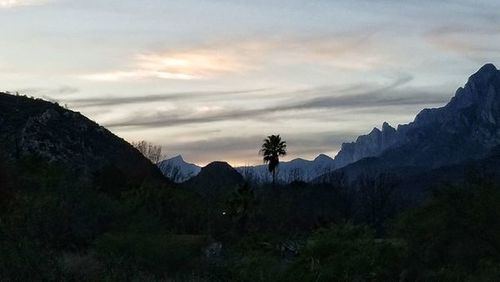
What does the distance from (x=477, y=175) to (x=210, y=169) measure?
322ft

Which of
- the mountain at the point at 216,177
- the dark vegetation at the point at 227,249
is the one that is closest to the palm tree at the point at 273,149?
the mountain at the point at 216,177

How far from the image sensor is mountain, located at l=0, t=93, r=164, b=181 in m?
85.9

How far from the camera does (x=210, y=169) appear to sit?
127 metres

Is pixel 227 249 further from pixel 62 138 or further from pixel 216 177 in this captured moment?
pixel 216 177

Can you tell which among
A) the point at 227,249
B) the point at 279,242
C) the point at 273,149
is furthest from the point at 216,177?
the point at 227,249

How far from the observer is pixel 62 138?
307ft

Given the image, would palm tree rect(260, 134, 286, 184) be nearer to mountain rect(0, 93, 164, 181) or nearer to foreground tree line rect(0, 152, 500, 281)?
mountain rect(0, 93, 164, 181)

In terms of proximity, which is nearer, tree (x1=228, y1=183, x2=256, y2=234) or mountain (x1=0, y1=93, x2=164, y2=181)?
tree (x1=228, y1=183, x2=256, y2=234)

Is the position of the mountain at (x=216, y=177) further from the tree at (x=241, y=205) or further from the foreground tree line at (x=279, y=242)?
the foreground tree line at (x=279, y=242)

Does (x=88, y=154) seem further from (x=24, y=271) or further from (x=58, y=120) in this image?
(x=24, y=271)

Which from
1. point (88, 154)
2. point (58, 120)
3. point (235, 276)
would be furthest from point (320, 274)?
point (58, 120)

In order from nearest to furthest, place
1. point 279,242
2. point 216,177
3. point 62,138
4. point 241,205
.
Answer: point 279,242
point 241,205
point 62,138
point 216,177

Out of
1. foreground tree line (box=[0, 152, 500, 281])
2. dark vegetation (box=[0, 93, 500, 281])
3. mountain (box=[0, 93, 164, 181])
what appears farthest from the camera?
mountain (box=[0, 93, 164, 181])

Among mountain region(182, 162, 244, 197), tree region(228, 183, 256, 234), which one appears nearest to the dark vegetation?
tree region(228, 183, 256, 234)
